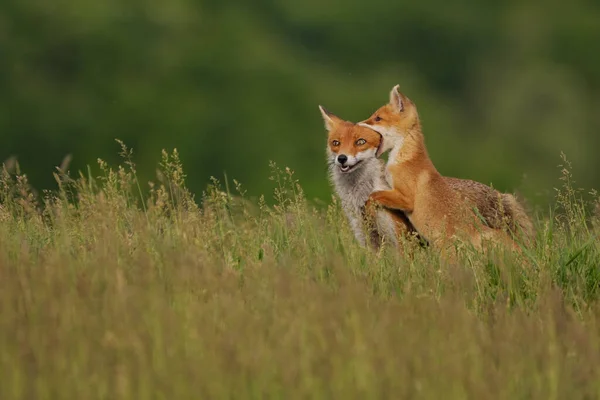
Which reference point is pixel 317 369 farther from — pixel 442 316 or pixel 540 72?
pixel 540 72

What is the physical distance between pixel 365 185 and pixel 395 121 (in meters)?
0.57

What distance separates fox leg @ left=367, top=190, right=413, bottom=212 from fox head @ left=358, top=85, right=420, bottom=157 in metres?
0.40

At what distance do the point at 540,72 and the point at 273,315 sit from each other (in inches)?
864

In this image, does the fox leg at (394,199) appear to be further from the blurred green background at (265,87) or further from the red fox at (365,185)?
the blurred green background at (265,87)

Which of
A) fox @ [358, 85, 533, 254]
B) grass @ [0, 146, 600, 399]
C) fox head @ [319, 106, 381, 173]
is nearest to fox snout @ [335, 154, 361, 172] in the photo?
fox head @ [319, 106, 381, 173]

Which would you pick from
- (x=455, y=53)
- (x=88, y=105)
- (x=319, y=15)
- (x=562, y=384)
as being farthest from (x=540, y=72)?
(x=562, y=384)

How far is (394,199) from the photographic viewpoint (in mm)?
7289

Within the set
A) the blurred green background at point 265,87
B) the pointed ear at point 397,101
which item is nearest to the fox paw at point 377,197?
the pointed ear at point 397,101

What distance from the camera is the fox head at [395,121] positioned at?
297 inches

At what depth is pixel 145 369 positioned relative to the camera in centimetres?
390

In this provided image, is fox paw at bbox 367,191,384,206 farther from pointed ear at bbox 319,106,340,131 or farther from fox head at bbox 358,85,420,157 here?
pointed ear at bbox 319,106,340,131

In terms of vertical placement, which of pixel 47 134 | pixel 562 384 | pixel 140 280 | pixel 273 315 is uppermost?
pixel 47 134

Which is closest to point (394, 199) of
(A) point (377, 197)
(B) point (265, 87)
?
(A) point (377, 197)

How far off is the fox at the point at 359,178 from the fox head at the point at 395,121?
2.6 inches
